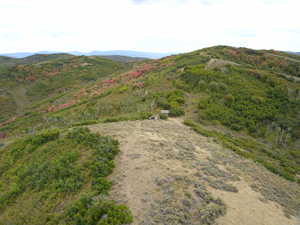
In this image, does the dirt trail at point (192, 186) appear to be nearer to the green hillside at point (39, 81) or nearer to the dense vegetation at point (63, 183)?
the dense vegetation at point (63, 183)

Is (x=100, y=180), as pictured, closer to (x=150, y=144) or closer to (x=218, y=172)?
(x=150, y=144)

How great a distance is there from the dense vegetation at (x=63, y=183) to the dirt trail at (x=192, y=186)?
0.55 metres

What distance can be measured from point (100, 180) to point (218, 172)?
4.60 metres

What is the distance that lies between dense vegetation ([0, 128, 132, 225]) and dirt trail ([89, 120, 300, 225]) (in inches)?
21.6

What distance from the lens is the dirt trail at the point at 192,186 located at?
200 inches

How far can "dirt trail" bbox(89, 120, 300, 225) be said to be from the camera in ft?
16.7

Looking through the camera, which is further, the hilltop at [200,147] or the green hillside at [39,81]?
the green hillside at [39,81]

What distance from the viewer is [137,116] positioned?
13062 millimetres

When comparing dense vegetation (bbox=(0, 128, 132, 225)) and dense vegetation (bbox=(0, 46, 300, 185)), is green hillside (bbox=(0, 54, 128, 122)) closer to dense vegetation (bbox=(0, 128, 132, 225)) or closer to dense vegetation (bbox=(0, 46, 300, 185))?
dense vegetation (bbox=(0, 46, 300, 185))

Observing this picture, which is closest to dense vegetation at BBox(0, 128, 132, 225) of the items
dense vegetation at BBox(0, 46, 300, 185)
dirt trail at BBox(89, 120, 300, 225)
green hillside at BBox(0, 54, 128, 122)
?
dirt trail at BBox(89, 120, 300, 225)

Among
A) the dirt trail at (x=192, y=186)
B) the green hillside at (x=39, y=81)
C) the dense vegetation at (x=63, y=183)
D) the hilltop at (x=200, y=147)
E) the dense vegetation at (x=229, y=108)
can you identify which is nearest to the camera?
the dense vegetation at (x=63, y=183)

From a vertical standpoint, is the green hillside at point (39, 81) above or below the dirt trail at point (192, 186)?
below

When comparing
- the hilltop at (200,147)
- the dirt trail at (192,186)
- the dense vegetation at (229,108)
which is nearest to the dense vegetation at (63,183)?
the hilltop at (200,147)

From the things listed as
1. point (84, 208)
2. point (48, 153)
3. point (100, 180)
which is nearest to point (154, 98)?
point (48, 153)
